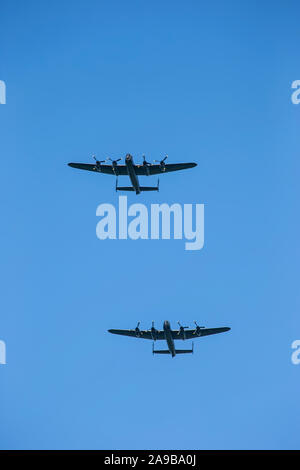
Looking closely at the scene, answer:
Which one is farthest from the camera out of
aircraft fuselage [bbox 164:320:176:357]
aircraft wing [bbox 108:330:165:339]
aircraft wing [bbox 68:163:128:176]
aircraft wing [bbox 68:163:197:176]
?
aircraft wing [bbox 108:330:165:339]

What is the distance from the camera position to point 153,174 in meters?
61.5

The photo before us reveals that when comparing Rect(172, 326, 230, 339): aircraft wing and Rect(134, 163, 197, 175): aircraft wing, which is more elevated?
Rect(134, 163, 197, 175): aircraft wing

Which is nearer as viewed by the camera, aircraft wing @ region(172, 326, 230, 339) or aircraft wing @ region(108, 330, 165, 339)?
aircraft wing @ region(108, 330, 165, 339)

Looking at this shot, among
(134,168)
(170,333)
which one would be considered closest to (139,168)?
(134,168)

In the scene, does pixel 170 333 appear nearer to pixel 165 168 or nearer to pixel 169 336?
pixel 169 336

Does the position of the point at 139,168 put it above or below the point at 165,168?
below

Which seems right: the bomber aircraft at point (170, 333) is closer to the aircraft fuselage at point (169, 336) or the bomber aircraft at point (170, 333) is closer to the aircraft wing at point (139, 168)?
the aircraft fuselage at point (169, 336)

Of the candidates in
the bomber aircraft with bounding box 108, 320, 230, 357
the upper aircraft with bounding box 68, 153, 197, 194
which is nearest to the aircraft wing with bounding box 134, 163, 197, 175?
the upper aircraft with bounding box 68, 153, 197, 194

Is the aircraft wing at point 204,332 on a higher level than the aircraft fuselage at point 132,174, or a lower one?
lower

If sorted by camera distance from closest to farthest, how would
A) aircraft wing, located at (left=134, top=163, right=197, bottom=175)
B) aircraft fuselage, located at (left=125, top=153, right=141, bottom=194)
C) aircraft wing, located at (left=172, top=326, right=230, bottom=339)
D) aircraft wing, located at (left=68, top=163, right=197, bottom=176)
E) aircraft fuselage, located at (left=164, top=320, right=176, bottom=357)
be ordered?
aircraft fuselage, located at (left=125, top=153, right=141, bottom=194) < aircraft fuselage, located at (left=164, top=320, right=176, bottom=357) < aircraft wing, located at (left=68, top=163, right=197, bottom=176) < aircraft wing, located at (left=134, top=163, right=197, bottom=175) < aircraft wing, located at (left=172, top=326, right=230, bottom=339)

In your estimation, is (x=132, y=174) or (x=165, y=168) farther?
(x=165, y=168)

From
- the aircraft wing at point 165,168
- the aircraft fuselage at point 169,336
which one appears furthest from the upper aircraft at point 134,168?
the aircraft fuselage at point 169,336

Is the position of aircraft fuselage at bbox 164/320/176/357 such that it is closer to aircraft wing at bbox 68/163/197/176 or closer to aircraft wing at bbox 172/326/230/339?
aircraft wing at bbox 172/326/230/339

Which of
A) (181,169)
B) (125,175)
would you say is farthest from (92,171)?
(181,169)
